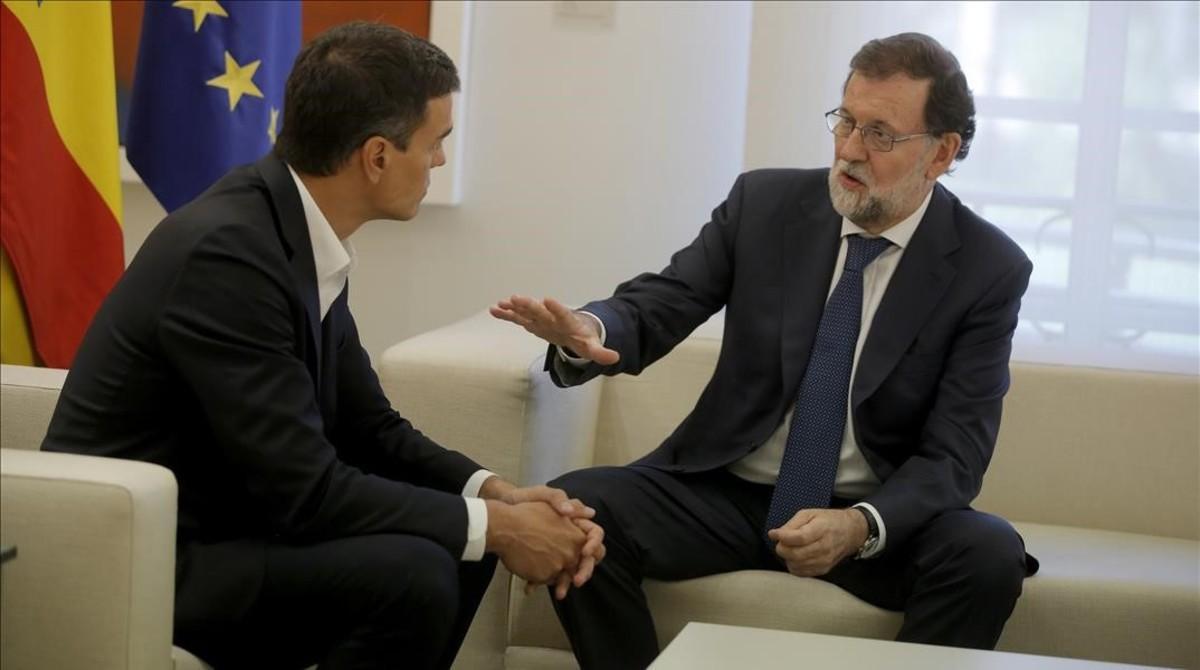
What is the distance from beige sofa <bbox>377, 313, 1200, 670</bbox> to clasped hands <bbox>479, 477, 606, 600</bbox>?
0.32 m

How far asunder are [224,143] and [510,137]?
0.91 m

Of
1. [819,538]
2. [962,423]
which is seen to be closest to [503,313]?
[819,538]

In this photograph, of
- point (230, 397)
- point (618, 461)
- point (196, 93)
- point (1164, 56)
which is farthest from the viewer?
point (1164, 56)

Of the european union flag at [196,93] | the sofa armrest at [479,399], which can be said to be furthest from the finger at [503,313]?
the european union flag at [196,93]

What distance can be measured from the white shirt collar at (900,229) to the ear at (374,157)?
39.2 inches

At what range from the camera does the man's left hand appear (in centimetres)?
247

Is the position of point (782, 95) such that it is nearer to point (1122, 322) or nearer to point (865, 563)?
point (1122, 322)

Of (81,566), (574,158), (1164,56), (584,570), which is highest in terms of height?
(1164,56)

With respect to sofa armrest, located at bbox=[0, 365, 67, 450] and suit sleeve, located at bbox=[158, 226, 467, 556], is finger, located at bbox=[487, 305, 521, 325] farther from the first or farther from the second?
sofa armrest, located at bbox=[0, 365, 67, 450]

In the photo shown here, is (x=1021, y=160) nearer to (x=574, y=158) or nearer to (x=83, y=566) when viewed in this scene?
(x=574, y=158)

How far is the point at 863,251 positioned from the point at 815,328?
17 cm

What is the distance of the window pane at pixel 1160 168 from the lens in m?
3.81

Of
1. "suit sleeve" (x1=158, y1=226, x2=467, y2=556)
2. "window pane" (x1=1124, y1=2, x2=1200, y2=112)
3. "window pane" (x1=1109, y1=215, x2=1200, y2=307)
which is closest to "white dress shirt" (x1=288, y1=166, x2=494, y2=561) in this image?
"suit sleeve" (x1=158, y1=226, x2=467, y2=556)

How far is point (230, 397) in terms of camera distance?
199 cm
